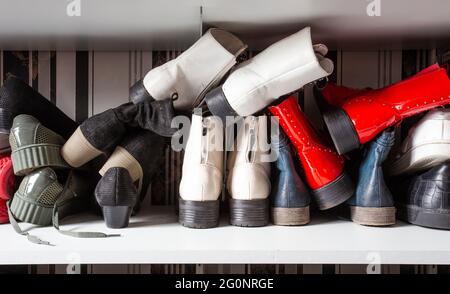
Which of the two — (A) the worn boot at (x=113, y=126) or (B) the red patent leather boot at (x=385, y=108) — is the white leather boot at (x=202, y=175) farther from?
(B) the red patent leather boot at (x=385, y=108)

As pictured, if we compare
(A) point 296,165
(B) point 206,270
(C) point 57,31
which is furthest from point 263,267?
(C) point 57,31

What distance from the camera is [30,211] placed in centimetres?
74

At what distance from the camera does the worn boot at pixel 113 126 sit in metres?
0.76

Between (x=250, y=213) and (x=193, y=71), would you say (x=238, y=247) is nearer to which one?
(x=250, y=213)

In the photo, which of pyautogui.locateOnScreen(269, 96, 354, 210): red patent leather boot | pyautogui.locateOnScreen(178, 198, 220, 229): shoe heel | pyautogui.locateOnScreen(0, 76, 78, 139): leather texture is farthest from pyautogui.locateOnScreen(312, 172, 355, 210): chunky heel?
pyautogui.locateOnScreen(0, 76, 78, 139): leather texture

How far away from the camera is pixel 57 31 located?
859mm

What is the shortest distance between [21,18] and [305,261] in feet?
2.25

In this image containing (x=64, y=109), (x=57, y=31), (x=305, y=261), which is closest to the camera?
(x=305, y=261)

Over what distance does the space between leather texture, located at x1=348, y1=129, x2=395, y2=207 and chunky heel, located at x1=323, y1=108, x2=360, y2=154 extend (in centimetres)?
4

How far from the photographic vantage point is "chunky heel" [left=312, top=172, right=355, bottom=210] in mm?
764

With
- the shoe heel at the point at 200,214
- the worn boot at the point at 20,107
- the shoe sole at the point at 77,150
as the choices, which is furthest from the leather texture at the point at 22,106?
the shoe heel at the point at 200,214

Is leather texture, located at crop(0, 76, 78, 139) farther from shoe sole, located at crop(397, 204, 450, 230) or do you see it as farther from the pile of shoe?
shoe sole, located at crop(397, 204, 450, 230)

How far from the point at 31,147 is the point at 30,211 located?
119 mm
